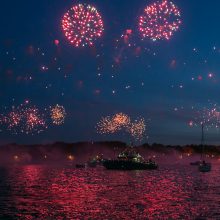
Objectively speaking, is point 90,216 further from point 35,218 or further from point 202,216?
point 202,216

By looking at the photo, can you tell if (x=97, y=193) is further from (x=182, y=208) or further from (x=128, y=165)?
(x=128, y=165)

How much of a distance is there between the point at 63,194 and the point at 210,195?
2182 centimetres

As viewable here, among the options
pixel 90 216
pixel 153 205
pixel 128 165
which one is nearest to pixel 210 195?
pixel 153 205

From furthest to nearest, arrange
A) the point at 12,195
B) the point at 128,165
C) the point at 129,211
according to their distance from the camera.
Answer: the point at 128,165 < the point at 12,195 < the point at 129,211

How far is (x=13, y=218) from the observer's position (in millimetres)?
48500

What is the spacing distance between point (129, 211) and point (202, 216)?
8.13 meters

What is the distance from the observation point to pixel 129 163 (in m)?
152

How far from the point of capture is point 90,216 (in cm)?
4994

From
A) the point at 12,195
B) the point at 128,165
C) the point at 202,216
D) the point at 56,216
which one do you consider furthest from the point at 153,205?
the point at 128,165

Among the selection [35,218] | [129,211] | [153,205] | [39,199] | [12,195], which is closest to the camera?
[35,218]

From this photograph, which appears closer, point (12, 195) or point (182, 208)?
point (182, 208)

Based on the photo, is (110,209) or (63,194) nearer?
(110,209)

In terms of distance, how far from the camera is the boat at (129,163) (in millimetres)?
152988

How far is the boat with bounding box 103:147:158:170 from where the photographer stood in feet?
502
